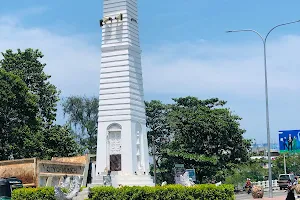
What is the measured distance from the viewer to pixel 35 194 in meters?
23.1

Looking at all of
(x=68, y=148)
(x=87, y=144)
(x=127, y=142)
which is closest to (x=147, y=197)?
(x=127, y=142)

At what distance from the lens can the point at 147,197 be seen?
72.9 ft

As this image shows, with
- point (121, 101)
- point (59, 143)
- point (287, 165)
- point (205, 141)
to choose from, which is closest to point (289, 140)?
point (205, 141)

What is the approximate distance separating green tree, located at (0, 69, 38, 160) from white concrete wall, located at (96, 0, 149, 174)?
11.7m

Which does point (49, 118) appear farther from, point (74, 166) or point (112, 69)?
point (112, 69)

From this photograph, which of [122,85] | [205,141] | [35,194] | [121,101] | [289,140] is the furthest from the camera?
[205,141]

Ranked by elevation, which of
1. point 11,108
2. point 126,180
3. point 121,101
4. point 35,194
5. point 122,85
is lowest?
point 35,194

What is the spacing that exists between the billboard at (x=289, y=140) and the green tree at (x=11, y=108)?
2196cm

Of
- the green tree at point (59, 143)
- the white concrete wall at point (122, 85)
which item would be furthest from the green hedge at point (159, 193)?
the green tree at point (59, 143)

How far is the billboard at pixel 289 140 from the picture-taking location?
41.4 m

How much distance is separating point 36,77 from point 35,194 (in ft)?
90.0

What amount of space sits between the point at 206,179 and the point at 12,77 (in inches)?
836

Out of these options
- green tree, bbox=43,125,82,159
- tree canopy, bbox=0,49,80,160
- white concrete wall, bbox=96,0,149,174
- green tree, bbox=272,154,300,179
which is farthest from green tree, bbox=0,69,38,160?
green tree, bbox=272,154,300,179

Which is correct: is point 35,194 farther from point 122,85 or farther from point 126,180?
point 122,85
